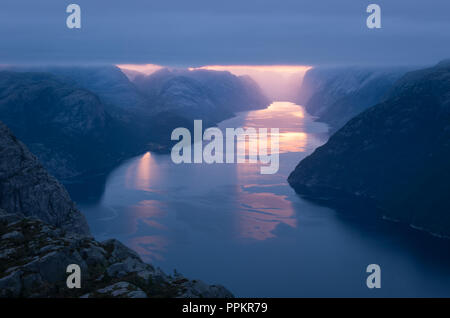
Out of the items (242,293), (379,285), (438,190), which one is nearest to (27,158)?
(242,293)

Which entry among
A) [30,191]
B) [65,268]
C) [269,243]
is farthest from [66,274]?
[269,243]

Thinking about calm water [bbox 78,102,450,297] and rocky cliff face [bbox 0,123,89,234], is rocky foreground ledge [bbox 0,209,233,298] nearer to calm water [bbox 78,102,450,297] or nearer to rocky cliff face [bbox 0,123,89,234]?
rocky cliff face [bbox 0,123,89,234]

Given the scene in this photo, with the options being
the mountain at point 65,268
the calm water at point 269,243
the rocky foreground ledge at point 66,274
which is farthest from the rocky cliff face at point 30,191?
the calm water at point 269,243

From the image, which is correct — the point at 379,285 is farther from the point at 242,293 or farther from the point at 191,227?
the point at 191,227

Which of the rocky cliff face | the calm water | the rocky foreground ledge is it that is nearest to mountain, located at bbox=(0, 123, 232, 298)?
the rocky foreground ledge

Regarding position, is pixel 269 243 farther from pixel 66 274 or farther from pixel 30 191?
pixel 66 274

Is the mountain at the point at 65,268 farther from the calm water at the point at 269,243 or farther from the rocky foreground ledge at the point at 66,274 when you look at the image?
the calm water at the point at 269,243
